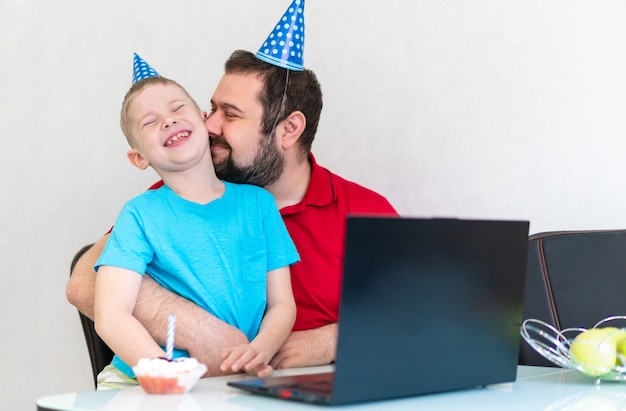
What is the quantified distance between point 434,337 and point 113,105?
1.95 meters

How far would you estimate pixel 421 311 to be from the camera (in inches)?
44.9

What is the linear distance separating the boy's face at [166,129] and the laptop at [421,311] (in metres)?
0.63

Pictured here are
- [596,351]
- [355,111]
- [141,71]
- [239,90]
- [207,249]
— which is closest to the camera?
[596,351]

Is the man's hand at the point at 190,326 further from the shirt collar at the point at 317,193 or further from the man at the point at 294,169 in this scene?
the shirt collar at the point at 317,193

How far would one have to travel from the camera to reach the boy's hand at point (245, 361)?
4.75 ft

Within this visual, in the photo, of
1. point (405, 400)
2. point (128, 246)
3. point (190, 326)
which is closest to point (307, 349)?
point (190, 326)

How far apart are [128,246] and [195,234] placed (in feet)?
0.49

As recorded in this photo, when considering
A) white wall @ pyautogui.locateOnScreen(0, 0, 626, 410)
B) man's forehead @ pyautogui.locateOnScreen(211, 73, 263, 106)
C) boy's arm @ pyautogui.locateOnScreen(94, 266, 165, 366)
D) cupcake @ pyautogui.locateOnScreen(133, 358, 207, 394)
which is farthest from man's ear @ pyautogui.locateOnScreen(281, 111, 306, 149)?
cupcake @ pyautogui.locateOnScreen(133, 358, 207, 394)

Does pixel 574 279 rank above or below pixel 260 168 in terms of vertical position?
below

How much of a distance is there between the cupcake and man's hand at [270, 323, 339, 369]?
0.57m

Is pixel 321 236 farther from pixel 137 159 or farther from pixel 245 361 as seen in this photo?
pixel 245 361

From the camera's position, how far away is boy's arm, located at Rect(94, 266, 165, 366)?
1497 millimetres

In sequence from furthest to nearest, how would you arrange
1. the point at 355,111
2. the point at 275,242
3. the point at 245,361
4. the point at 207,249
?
the point at 355,111 → the point at 275,242 → the point at 207,249 → the point at 245,361

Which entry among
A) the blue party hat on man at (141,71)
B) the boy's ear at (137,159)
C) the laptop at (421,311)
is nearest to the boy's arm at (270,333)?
the laptop at (421,311)
